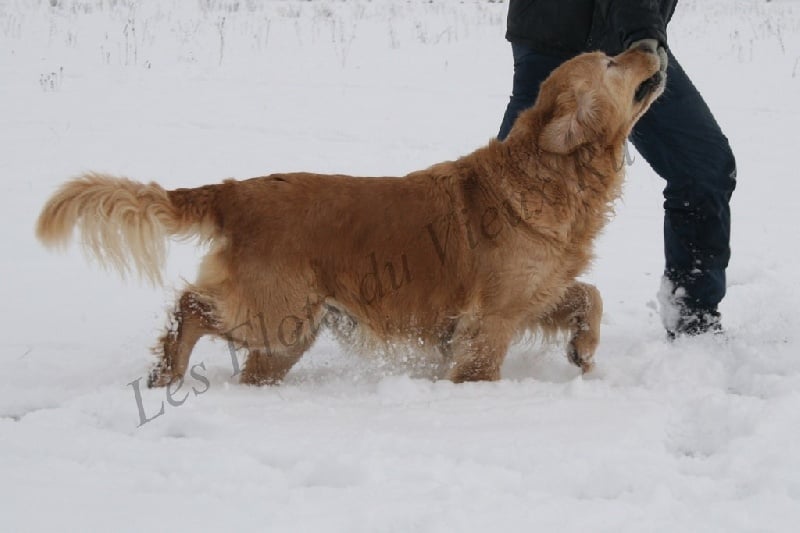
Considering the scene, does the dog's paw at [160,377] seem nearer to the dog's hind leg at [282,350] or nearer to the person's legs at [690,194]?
the dog's hind leg at [282,350]

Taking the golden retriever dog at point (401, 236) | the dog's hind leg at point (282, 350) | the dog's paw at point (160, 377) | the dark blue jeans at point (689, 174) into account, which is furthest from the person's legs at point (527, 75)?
the dog's paw at point (160, 377)

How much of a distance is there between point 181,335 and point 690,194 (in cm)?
233

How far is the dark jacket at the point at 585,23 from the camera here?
129 inches

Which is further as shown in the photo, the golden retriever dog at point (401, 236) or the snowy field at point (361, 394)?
the golden retriever dog at point (401, 236)

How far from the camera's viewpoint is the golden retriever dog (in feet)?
10.6

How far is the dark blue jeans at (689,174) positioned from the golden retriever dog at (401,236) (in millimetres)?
252

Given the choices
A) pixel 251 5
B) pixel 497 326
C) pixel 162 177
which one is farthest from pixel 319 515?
pixel 251 5

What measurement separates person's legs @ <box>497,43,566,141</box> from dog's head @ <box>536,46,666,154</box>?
0.45 metres

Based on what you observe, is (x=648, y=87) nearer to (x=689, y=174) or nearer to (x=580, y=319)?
(x=689, y=174)

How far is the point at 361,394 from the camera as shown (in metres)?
3.28

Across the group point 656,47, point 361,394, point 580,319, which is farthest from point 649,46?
point 361,394

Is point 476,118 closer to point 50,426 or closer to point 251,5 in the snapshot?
point 50,426

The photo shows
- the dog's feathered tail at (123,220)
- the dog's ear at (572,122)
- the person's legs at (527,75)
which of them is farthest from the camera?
the person's legs at (527,75)

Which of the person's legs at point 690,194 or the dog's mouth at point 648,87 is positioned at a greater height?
the dog's mouth at point 648,87
